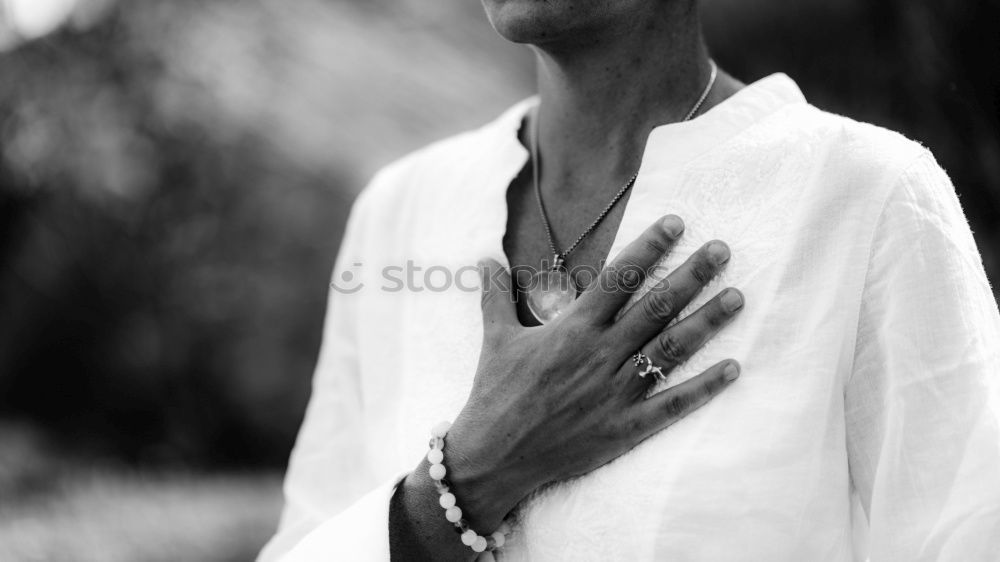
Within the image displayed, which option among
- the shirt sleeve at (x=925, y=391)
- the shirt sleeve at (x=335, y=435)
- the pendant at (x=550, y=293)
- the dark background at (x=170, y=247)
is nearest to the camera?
the shirt sleeve at (x=925, y=391)

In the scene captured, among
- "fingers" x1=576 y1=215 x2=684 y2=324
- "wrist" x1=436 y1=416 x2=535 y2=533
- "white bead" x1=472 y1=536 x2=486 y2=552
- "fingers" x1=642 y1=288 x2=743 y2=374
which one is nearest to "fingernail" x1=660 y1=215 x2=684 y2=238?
"fingers" x1=576 y1=215 x2=684 y2=324

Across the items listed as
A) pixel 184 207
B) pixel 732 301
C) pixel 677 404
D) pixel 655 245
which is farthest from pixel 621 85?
pixel 184 207

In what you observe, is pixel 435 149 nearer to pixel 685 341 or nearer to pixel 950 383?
pixel 685 341

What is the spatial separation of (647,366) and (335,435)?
0.69 metres

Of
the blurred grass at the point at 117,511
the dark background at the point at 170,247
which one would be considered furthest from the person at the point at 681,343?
the dark background at the point at 170,247

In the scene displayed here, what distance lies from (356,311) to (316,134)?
6.68 ft

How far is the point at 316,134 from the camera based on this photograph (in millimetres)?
3650

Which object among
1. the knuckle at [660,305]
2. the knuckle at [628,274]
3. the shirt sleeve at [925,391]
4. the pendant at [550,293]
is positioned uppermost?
the pendant at [550,293]

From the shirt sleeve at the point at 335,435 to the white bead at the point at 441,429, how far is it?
0.25 m

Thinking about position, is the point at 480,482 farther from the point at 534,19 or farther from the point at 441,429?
the point at 534,19

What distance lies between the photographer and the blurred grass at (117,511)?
3.21m

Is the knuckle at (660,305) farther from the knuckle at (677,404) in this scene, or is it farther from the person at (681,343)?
the knuckle at (677,404)

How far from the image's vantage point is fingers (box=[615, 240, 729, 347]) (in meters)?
1.24

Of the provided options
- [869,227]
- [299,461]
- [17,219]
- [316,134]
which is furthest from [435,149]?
[17,219]
